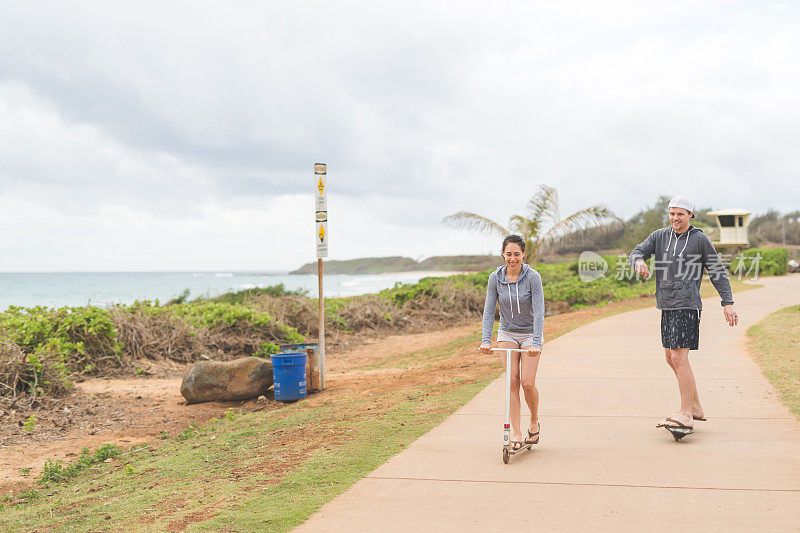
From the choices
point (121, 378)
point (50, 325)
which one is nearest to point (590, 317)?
point (121, 378)

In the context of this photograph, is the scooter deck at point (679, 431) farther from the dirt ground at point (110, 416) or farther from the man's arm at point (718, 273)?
the dirt ground at point (110, 416)

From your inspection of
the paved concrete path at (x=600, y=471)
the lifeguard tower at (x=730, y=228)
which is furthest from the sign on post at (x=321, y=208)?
the lifeguard tower at (x=730, y=228)

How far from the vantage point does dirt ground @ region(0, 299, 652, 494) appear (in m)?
8.20

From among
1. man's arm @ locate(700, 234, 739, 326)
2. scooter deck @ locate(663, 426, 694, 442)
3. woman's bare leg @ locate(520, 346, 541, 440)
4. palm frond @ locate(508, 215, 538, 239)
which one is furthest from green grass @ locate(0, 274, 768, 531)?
palm frond @ locate(508, 215, 538, 239)

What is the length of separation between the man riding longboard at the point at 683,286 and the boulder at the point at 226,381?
6.29m

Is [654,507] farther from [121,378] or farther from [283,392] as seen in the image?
[121,378]

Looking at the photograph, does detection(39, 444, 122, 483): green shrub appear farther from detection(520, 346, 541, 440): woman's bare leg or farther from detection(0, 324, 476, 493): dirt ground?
detection(520, 346, 541, 440): woman's bare leg

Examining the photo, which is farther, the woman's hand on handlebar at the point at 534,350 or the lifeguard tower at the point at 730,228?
the lifeguard tower at the point at 730,228

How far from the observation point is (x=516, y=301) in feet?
18.0

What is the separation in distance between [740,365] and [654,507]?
6354 millimetres

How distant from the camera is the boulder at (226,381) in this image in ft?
33.9

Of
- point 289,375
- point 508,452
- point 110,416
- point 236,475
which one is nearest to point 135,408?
point 110,416

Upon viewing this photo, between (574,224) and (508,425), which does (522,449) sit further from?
(574,224)

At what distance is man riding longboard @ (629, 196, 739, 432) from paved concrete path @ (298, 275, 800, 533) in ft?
1.92
